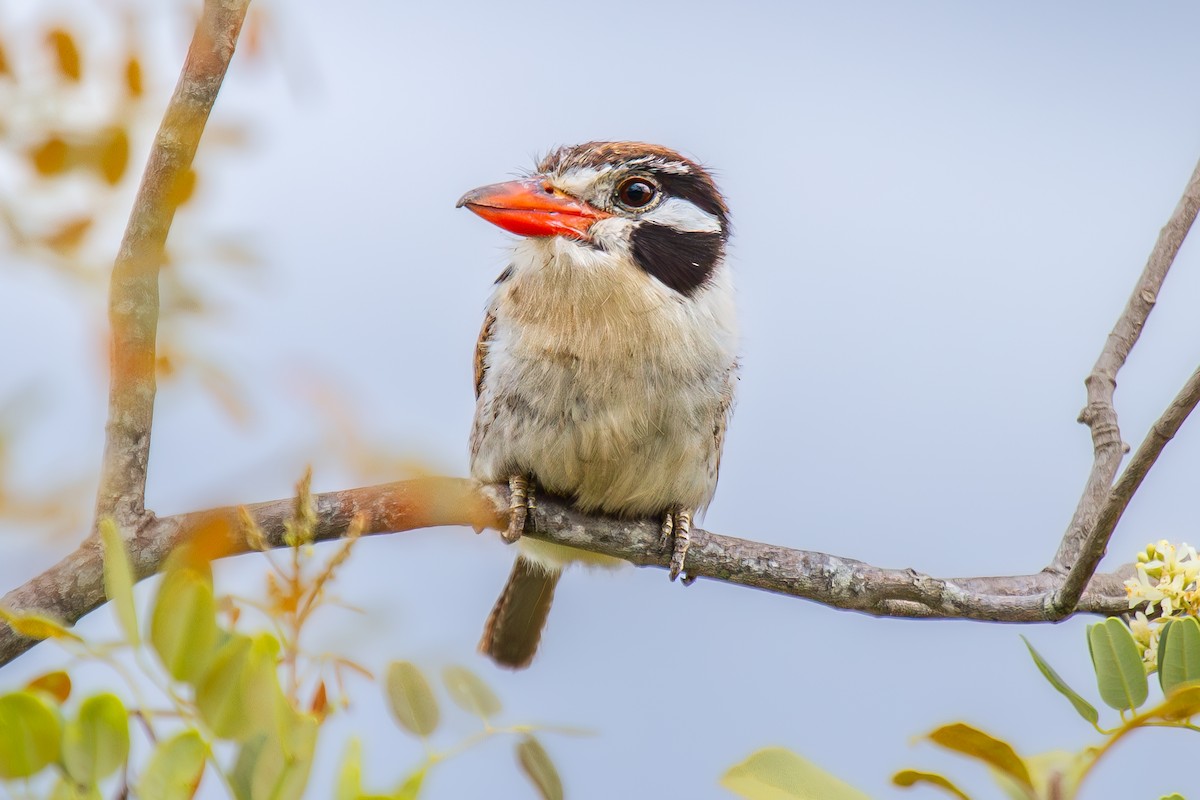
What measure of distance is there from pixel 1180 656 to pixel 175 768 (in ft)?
2.84

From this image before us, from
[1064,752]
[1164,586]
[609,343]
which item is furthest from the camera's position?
[609,343]

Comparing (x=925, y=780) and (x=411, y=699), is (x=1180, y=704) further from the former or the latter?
(x=411, y=699)

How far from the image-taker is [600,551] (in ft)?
8.91

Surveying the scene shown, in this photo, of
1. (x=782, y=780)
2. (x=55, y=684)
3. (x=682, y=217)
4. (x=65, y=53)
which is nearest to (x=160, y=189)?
(x=65, y=53)

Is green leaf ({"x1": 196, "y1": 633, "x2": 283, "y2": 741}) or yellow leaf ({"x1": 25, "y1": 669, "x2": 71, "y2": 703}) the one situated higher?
green leaf ({"x1": 196, "y1": 633, "x2": 283, "y2": 741})

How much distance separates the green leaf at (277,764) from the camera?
2.51 ft

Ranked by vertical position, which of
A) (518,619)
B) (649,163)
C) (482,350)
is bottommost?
(518,619)

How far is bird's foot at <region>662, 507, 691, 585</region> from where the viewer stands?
256 centimetres

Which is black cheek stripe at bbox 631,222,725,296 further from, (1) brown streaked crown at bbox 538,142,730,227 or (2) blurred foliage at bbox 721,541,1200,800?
(2) blurred foliage at bbox 721,541,1200,800

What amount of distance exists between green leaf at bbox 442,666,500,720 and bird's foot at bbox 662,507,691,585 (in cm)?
140

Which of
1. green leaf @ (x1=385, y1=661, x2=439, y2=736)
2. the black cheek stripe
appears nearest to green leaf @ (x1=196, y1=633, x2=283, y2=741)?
green leaf @ (x1=385, y1=661, x2=439, y2=736)

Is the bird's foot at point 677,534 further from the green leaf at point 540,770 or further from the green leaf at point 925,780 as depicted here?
the green leaf at point 925,780

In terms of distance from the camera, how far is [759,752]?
3.00 feet

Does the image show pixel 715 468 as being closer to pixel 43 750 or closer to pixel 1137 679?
pixel 1137 679
